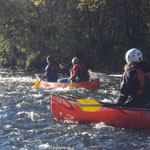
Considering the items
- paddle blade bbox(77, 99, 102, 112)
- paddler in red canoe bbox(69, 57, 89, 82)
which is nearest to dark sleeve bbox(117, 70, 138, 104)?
paddle blade bbox(77, 99, 102, 112)

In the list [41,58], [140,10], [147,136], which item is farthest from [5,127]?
[41,58]

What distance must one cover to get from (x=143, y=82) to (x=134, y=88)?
0.25m

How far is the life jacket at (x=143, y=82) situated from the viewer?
7598mm

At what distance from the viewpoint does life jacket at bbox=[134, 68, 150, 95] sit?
7.60 m

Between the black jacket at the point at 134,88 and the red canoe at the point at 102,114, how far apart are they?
25cm

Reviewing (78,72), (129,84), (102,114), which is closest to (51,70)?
(78,72)

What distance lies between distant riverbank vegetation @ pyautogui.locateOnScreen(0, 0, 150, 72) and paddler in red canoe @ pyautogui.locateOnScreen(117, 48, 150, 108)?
14.2m

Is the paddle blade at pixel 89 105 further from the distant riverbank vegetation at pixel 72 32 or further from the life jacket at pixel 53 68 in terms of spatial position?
the distant riverbank vegetation at pixel 72 32

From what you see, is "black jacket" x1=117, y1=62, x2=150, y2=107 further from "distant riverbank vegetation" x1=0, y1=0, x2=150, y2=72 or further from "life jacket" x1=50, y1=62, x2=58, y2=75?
"distant riverbank vegetation" x1=0, y1=0, x2=150, y2=72

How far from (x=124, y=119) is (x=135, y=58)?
1.49 metres

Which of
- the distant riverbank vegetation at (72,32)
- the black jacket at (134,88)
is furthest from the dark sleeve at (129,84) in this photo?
the distant riverbank vegetation at (72,32)

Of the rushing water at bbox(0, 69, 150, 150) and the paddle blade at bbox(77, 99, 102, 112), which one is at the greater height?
the paddle blade at bbox(77, 99, 102, 112)

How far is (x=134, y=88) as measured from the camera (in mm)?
7672

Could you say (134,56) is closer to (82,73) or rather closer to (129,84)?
(129,84)
